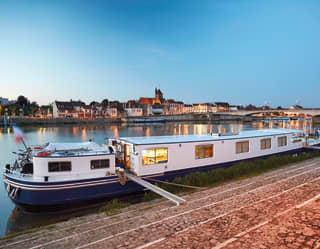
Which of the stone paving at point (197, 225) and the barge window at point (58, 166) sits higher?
the barge window at point (58, 166)

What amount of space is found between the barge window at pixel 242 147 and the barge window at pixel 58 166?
37.9 feet

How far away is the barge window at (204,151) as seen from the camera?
43.0 feet

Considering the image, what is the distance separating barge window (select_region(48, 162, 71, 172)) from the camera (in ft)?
32.7

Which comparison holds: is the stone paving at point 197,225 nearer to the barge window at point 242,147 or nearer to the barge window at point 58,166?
the barge window at point 58,166

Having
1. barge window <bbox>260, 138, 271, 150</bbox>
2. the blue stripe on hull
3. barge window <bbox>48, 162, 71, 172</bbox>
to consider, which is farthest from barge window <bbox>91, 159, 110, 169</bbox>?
barge window <bbox>260, 138, 271, 150</bbox>

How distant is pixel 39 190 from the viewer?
952cm

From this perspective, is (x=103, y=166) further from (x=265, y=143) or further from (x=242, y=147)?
(x=265, y=143)

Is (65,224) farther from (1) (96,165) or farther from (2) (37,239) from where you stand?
(1) (96,165)

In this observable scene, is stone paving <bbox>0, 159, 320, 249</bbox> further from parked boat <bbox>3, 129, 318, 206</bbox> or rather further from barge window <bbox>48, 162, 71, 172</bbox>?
barge window <bbox>48, 162, 71, 172</bbox>

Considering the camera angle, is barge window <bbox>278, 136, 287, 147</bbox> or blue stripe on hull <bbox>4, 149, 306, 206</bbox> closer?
blue stripe on hull <bbox>4, 149, 306, 206</bbox>

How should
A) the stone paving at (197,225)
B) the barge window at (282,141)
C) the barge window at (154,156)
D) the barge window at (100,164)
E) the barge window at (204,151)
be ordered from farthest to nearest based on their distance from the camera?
the barge window at (282,141) → the barge window at (204,151) → the barge window at (154,156) → the barge window at (100,164) → the stone paving at (197,225)

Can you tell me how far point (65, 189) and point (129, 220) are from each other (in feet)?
14.2

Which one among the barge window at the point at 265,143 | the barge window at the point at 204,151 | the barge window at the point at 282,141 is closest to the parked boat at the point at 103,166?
the barge window at the point at 204,151

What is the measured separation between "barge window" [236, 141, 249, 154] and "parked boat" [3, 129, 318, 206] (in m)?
0.21
